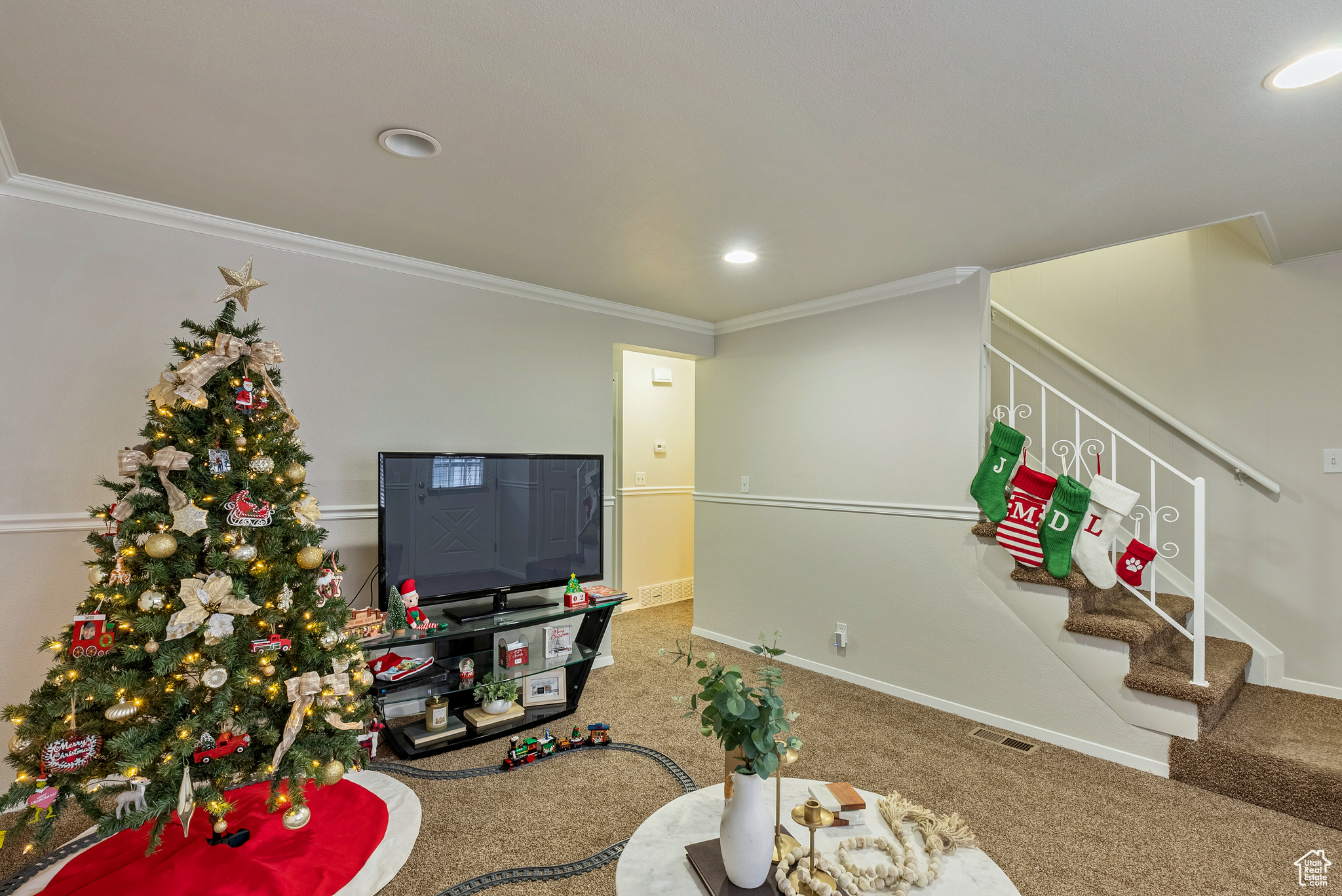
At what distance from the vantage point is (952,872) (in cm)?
134

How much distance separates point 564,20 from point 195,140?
132 cm

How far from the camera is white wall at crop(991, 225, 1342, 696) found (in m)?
2.88

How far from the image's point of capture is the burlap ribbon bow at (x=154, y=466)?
69.1 inches

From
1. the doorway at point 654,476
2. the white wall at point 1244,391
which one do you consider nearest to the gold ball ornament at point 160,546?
the doorway at point 654,476

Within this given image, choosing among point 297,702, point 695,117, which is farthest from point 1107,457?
point 297,702

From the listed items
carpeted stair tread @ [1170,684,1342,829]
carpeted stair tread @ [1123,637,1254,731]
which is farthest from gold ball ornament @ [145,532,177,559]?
carpeted stair tread @ [1170,684,1342,829]

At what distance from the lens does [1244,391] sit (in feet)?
10.1

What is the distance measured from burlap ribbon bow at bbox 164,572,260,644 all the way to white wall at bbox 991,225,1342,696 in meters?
4.01

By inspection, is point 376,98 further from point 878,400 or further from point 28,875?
point 878,400

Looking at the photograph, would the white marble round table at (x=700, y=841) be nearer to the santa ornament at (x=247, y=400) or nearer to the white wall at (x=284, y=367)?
the santa ornament at (x=247, y=400)

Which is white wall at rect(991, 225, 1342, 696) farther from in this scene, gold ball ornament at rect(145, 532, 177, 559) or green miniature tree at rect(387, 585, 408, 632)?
gold ball ornament at rect(145, 532, 177, 559)

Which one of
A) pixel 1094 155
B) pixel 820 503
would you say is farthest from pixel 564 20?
pixel 820 503

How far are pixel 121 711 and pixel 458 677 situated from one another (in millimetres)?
1303

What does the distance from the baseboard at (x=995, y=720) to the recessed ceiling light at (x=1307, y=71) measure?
7.76ft
